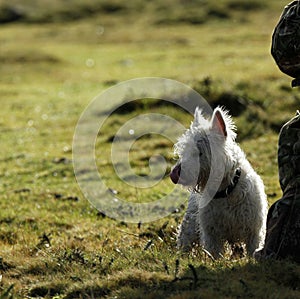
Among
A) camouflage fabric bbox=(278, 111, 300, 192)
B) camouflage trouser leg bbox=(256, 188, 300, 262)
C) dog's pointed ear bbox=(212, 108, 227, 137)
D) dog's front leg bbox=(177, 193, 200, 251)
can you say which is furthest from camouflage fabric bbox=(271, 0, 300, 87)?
dog's front leg bbox=(177, 193, 200, 251)

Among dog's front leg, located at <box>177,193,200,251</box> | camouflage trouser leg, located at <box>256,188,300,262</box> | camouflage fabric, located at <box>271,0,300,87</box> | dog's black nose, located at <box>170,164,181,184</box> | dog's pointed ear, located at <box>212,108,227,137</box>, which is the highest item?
camouflage fabric, located at <box>271,0,300,87</box>

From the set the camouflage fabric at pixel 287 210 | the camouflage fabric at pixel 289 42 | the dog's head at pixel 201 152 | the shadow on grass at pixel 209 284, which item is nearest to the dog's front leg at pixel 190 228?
the dog's head at pixel 201 152

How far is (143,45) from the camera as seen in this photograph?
68562 millimetres

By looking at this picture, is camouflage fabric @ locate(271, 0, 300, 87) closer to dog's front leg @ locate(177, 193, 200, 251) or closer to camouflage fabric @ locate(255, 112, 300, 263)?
camouflage fabric @ locate(255, 112, 300, 263)

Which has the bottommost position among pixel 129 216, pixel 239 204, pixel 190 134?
pixel 129 216

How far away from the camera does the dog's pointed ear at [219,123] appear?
9023mm

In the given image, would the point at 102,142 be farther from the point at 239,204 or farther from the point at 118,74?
the point at 118,74

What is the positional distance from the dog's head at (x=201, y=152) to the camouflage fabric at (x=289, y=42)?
43.4 inches

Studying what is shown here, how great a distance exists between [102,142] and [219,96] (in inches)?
190

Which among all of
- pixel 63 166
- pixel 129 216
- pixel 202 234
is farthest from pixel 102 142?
pixel 202 234

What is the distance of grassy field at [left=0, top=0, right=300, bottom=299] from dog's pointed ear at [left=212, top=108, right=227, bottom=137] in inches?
68.9

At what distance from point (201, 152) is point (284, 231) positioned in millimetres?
1668

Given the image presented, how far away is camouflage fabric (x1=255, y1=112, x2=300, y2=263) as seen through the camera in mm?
8094

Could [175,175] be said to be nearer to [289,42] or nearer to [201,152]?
[201,152]
